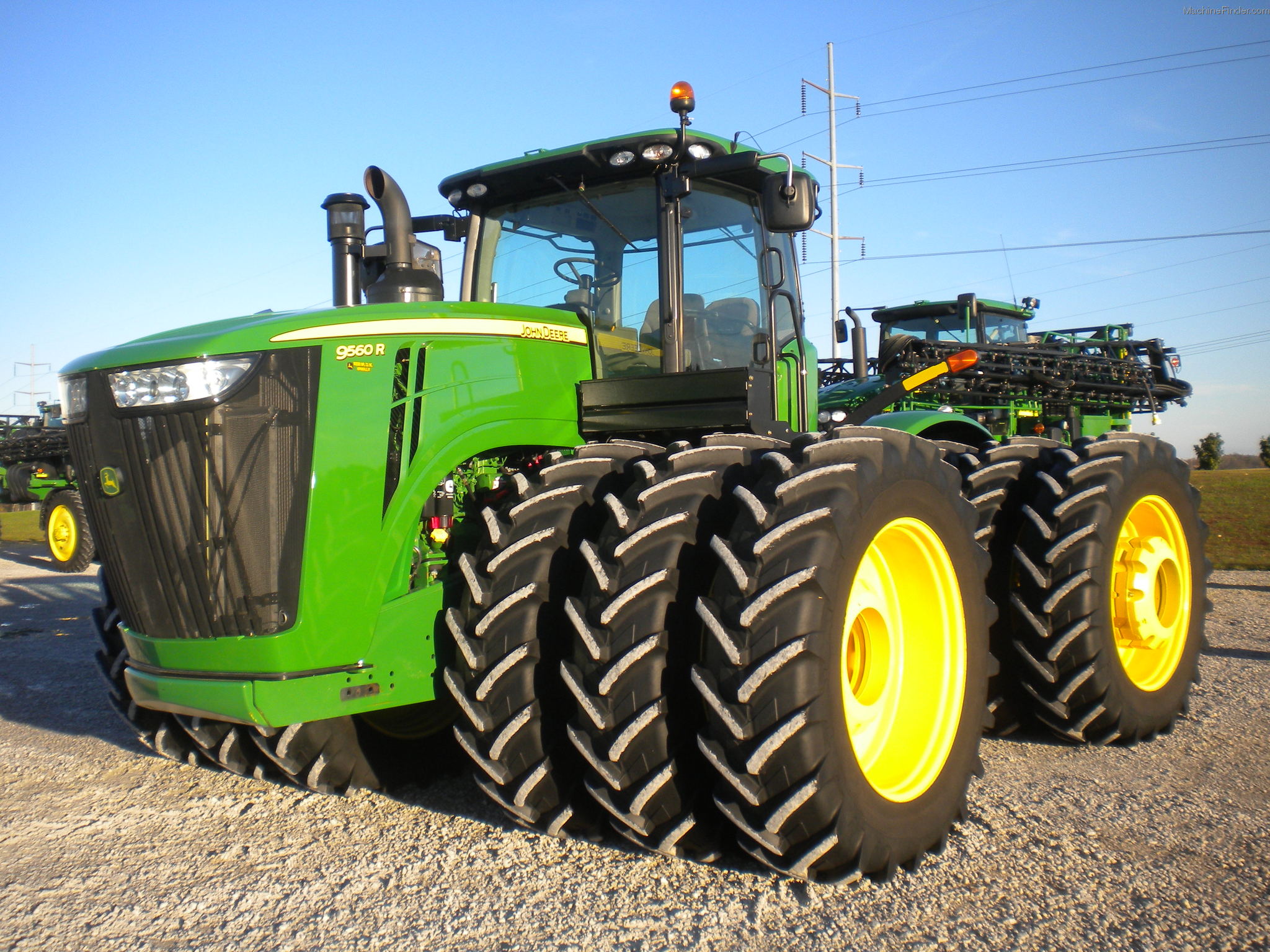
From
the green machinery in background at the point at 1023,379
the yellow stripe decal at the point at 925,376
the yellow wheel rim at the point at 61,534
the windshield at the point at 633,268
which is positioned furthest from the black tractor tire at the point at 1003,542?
the yellow wheel rim at the point at 61,534

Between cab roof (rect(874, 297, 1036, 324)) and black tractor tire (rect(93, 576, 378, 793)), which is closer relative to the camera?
black tractor tire (rect(93, 576, 378, 793))

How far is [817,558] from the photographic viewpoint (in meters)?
2.93

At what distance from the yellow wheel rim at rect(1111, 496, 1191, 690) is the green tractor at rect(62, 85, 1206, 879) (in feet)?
1.60

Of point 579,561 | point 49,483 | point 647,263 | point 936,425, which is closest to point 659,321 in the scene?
point 647,263

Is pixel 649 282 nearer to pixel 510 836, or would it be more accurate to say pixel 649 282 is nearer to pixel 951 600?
pixel 951 600

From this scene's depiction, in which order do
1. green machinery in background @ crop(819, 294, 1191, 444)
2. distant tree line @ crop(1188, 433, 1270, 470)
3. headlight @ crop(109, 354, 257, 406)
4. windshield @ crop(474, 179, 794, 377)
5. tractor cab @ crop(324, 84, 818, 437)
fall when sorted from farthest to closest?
distant tree line @ crop(1188, 433, 1270, 470) < green machinery in background @ crop(819, 294, 1191, 444) < windshield @ crop(474, 179, 794, 377) < tractor cab @ crop(324, 84, 818, 437) < headlight @ crop(109, 354, 257, 406)

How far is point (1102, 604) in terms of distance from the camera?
4293 millimetres

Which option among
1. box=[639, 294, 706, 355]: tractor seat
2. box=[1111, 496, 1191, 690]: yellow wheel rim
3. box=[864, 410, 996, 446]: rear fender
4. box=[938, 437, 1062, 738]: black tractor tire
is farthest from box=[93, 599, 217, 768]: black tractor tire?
box=[1111, 496, 1191, 690]: yellow wheel rim

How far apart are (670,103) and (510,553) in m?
1.90

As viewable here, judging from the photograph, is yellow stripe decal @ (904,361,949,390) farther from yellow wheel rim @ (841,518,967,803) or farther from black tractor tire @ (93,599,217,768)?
black tractor tire @ (93,599,217,768)

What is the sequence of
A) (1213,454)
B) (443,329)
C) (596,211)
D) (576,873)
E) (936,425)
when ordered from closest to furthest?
(576,873), (443,329), (596,211), (936,425), (1213,454)

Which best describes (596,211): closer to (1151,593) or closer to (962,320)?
(1151,593)

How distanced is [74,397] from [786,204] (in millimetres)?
2627

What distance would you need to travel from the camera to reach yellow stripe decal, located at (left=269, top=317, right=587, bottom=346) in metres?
3.31
